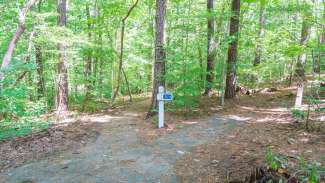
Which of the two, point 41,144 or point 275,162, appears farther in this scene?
point 41,144

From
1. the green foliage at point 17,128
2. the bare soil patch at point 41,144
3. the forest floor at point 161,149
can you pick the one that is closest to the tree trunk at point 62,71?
the forest floor at point 161,149

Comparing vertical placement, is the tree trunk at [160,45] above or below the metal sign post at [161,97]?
above

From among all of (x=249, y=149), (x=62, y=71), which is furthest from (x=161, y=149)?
(x=62, y=71)

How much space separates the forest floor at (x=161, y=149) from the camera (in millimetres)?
4602

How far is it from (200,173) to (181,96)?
4.66 meters

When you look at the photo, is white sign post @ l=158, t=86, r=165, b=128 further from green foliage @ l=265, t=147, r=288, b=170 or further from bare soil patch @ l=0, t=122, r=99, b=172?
green foliage @ l=265, t=147, r=288, b=170

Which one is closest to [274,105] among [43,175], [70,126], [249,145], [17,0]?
[249,145]

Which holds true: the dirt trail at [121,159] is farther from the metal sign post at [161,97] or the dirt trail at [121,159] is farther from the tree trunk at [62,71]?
the tree trunk at [62,71]

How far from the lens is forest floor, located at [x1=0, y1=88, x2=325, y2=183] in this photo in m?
4.60

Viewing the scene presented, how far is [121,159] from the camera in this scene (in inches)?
211

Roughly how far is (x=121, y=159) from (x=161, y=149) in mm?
1028

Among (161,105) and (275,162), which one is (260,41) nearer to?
(161,105)

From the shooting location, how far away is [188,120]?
28.7 ft

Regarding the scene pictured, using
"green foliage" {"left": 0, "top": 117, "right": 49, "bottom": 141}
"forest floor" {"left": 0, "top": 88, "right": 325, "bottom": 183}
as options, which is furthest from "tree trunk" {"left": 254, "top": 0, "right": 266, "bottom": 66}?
"green foliage" {"left": 0, "top": 117, "right": 49, "bottom": 141}
